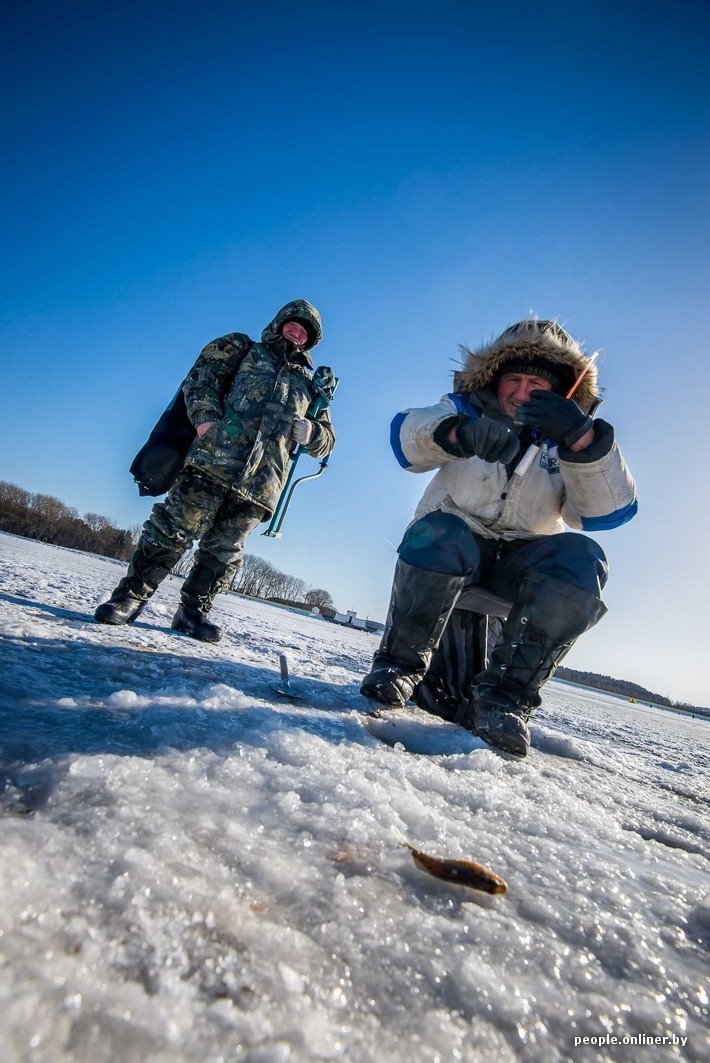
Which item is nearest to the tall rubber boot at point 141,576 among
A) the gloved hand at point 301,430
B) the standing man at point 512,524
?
the gloved hand at point 301,430

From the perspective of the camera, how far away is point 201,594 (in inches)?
106

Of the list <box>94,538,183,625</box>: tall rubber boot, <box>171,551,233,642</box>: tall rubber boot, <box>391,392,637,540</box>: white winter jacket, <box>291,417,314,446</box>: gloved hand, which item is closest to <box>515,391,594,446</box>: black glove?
<box>391,392,637,540</box>: white winter jacket

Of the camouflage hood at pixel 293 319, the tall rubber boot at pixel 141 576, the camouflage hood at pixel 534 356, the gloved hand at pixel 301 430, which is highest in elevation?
the camouflage hood at pixel 293 319

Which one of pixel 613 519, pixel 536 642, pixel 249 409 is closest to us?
pixel 536 642

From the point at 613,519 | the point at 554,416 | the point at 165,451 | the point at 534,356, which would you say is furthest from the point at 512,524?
the point at 165,451

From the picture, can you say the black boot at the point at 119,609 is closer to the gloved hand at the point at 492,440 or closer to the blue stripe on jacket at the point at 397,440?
the blue stripe on jacket at the point at 397,440

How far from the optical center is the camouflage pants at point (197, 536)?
258cm

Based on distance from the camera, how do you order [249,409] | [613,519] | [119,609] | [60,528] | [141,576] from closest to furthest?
1. [613,519]
2. [119,609]
3. [141,576]
4. [249,409]
5. [60,528]

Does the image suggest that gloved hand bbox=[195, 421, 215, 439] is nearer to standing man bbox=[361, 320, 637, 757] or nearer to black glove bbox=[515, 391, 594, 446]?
standing man bbox=[361, 320, 637, 757]

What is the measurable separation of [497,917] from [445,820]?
0.20 meters

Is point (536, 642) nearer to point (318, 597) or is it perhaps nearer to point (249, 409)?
point (249, 409)

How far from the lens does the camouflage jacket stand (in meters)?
2.71

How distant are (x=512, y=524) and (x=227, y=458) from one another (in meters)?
1.58

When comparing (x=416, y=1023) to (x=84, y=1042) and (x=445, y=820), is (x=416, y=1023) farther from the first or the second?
(x=445, y=820)
